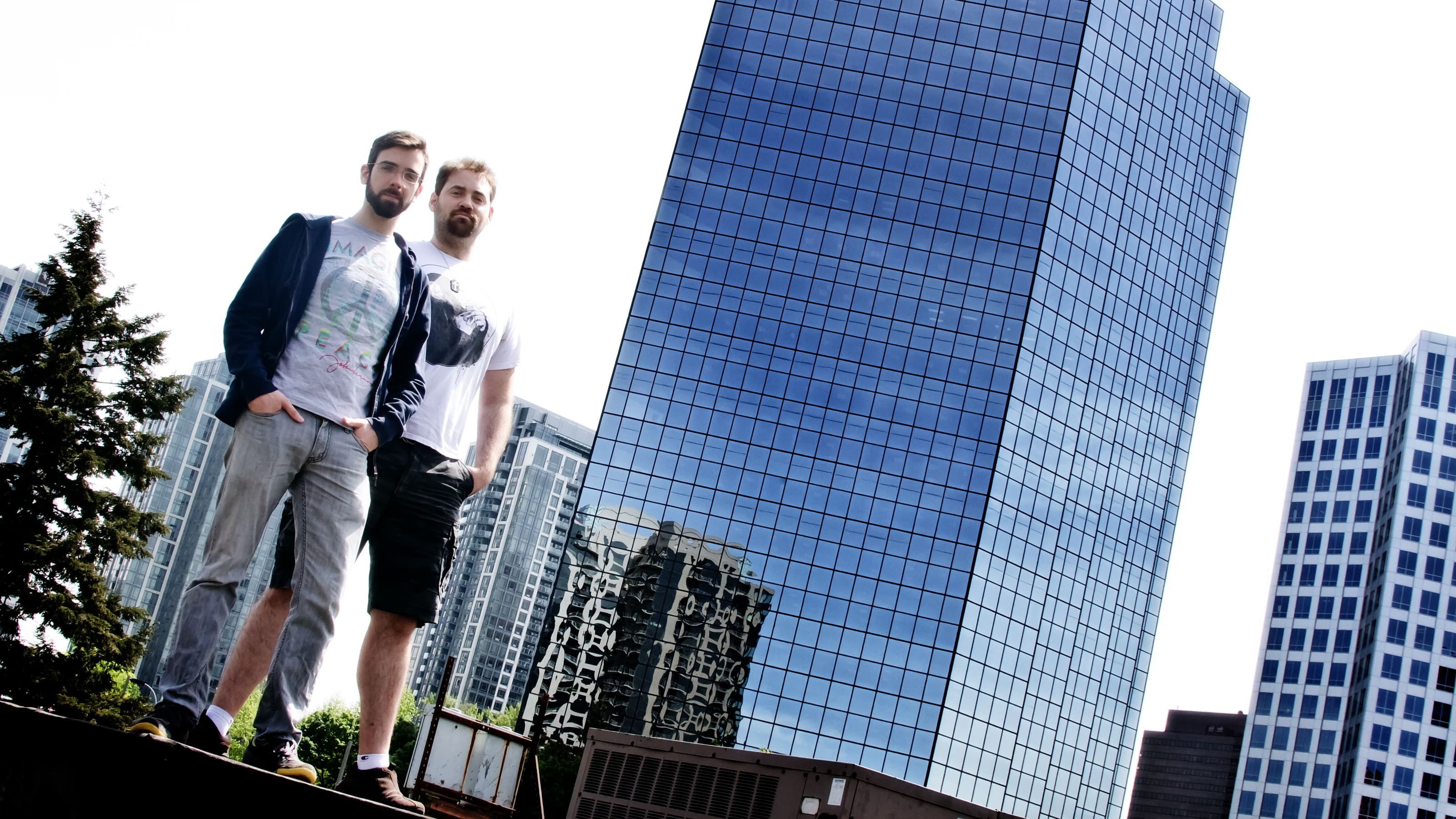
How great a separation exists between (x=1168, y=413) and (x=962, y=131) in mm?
23578

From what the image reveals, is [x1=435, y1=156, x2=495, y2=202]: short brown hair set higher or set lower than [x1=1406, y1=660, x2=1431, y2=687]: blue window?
lower

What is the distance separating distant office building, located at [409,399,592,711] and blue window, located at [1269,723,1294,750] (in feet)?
284

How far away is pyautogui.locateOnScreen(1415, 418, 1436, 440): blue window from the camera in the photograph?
114875 mm

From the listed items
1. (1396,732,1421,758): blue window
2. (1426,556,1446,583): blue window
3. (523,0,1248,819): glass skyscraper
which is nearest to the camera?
(523,0,1248,819): glass skyscraper

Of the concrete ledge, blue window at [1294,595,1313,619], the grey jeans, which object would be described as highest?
blue window at [1294,595,1313,619]

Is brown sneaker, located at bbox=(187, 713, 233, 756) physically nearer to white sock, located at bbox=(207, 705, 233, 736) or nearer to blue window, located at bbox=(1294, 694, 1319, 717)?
white sock, located at bbox=(207, 705, 233, 736)

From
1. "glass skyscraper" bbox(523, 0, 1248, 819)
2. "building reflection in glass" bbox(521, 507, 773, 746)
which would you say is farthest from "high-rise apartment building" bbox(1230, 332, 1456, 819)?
"building reflection in glass" bbox(521, 507, 773, 746)

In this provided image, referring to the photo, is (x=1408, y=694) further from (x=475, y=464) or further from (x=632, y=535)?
(x=475, y=464)

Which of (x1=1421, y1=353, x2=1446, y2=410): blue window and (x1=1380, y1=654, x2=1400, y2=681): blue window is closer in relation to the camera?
(x1=1380, y1=654, x2=1400, y2=681): blue window

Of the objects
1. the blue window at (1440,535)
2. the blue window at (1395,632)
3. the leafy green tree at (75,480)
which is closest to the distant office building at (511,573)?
the blue window at (1395,632)

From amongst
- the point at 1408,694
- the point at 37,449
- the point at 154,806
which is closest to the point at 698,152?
the point at 37,449

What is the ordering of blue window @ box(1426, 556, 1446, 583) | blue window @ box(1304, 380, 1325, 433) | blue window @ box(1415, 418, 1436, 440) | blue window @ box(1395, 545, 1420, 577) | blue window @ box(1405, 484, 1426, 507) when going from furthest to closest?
blue window @ box(1304, 380, 1325, 433) → blue window @ box(1415, 418, 1436, 440) → blue window @ box(1405, 484, 1426, 507) → blue window @ box(1395, 545, 1420, 577) → blue window @ box(1426, 556, 1446, 583)
